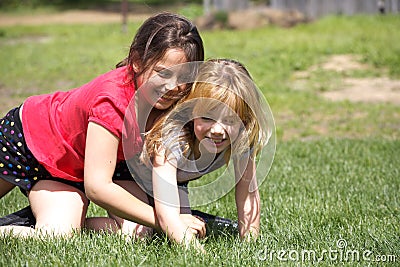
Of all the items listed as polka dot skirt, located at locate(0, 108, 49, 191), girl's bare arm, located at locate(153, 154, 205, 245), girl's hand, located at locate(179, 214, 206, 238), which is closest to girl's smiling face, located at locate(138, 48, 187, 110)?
girl's bare arm, located at locate(153, 154, 205, 245)

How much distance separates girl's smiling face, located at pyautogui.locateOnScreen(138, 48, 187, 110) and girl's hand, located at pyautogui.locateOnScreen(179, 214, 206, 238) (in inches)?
23.9

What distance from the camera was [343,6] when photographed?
16.3 meters

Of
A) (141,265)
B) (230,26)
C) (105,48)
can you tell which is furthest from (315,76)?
(141,265)

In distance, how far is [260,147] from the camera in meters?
3.27

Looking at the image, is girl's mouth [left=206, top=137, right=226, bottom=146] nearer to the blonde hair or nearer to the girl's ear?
the blonde hair

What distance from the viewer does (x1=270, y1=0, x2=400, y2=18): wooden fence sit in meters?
15.9

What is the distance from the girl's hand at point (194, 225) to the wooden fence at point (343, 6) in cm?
1380

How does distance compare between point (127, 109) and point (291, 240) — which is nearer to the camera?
point (127, 109)

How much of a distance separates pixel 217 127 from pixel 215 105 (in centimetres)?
11

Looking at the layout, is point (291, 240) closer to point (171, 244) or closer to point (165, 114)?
point (171, 244)

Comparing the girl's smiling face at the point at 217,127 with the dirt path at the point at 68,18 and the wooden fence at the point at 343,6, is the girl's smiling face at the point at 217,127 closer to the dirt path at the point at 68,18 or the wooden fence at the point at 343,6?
the wooden fence at the point at 343,6

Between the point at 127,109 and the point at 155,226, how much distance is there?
602 mm

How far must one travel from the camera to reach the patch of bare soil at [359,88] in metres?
8.38

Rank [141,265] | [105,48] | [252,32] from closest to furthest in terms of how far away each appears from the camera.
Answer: [141,265] < [105,48] < [252,32]
